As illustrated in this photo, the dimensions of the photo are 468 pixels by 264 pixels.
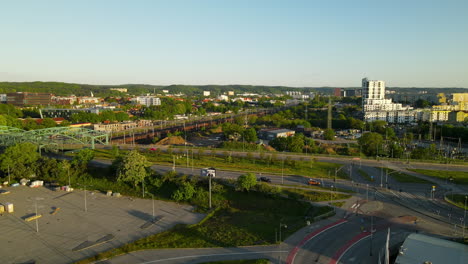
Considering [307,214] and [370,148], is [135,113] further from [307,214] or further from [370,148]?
[307,214]

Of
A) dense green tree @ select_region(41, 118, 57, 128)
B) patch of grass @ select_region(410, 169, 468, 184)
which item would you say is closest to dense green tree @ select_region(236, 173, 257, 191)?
patch of grass @ select_region(410, 169, 468, 184)

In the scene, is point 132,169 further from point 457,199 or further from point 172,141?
point 172,141

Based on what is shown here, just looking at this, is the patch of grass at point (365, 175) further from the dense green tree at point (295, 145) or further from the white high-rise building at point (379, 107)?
the white high-rise building at point (379, 107)

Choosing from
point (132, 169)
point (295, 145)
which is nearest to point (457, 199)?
point (295, 145)

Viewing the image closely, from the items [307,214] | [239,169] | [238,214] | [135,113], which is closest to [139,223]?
[238,214]

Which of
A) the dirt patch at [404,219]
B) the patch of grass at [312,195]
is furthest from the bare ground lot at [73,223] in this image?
the dirt patch at [404,219]
